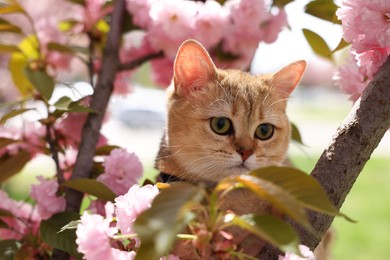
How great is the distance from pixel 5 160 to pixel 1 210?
0.64 ft

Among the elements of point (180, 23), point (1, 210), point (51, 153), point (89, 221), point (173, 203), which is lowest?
point (1, 210)

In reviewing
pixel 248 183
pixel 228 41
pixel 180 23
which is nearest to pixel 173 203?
pixel 248 183

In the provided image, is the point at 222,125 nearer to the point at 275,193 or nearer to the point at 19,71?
the point at 275,193

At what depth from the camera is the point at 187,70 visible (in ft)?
3.78

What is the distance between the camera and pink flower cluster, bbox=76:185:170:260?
66cm

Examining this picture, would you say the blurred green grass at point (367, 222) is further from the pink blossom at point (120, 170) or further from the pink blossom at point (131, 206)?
the pink blossom at point (131, 206)

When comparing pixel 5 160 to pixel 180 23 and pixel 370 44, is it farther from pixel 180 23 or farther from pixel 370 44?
pixel 370 44

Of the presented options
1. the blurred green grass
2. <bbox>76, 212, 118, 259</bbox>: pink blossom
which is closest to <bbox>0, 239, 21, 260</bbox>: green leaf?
<bbox>76, 212, 118, 259</bbox>: pink blossom

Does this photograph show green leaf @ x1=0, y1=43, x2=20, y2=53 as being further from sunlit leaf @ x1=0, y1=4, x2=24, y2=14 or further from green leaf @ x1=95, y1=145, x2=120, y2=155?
green leaf @ x1=95, y1=145, x2=120, y2=155

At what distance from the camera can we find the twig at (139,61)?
4.59ft

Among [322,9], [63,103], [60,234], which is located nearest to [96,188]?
[60,234]

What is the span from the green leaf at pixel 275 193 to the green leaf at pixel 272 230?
0.02 m

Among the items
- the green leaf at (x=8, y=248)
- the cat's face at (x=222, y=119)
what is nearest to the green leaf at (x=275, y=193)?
the cat's face at (x=222, y=119)

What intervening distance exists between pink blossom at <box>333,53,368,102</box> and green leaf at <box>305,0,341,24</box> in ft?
0.77
